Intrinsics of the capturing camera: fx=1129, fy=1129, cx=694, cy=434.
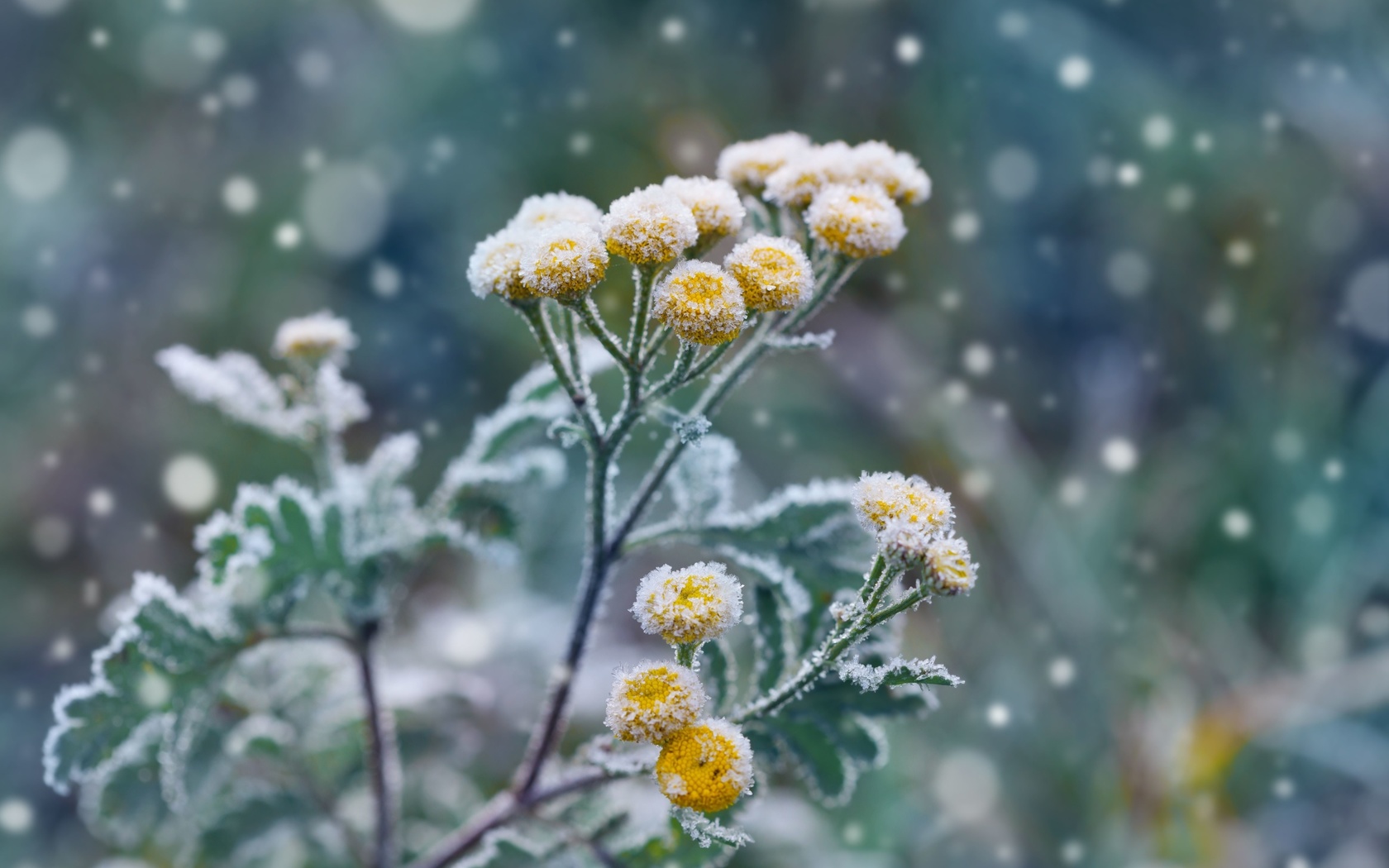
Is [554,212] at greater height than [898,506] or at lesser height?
greater

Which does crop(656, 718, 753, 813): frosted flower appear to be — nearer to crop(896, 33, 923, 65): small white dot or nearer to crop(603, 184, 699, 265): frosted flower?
crop(603, 184, 699, 265): frosted flower

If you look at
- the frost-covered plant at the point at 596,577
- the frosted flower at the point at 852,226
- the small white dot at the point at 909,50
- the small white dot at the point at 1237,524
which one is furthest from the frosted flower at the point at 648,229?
the small white dot at the point at 909,50

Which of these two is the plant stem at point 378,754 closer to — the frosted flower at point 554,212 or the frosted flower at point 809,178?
the frosted flower at point 554,212

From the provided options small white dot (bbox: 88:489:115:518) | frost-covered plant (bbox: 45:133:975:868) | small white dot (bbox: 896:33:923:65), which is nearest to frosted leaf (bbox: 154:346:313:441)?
frost-covered plant (bbox: 45:133:975:868)

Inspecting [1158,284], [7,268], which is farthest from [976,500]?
[7,268]

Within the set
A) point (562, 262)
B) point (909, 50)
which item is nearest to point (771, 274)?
point (562, 262)

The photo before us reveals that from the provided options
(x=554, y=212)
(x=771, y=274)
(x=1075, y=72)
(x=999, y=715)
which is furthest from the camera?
(x=1075, y=72)

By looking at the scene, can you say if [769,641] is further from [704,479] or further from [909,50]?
[909,50]
